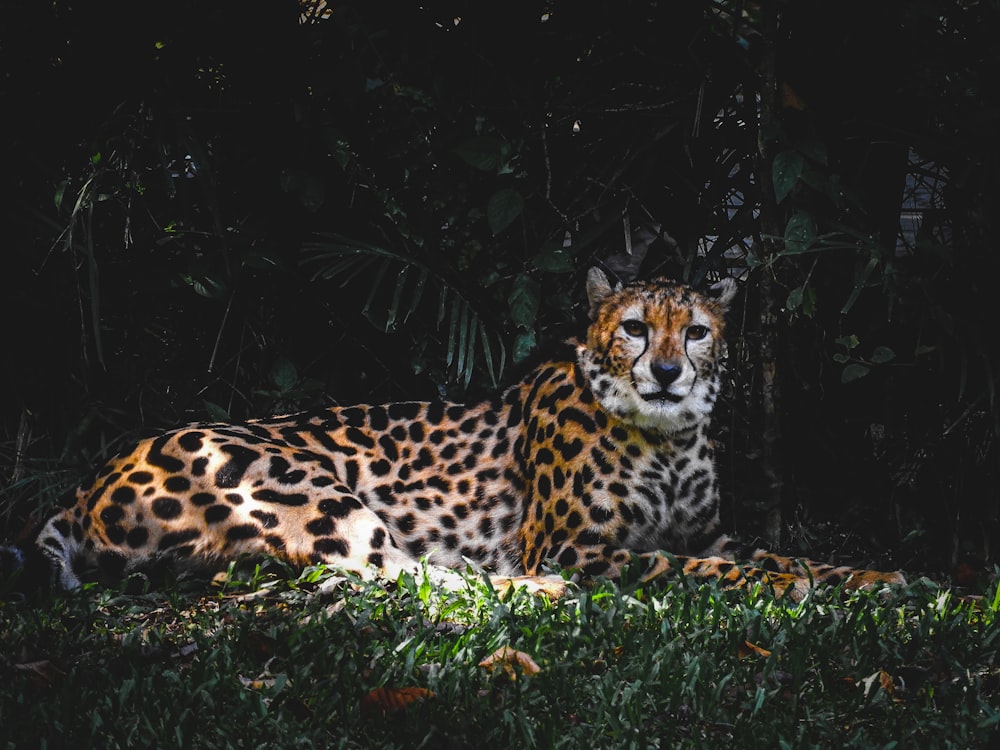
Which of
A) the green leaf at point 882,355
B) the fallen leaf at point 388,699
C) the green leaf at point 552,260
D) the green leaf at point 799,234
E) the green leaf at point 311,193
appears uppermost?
the green leaf at point 311,193

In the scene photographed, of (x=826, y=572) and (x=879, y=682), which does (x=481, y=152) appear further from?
(x=879, y=682)

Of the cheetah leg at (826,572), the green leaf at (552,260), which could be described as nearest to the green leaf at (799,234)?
the green leaf at (552,260)

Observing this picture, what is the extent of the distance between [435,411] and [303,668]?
6.73ft

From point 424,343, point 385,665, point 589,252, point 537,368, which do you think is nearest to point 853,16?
point 589,252

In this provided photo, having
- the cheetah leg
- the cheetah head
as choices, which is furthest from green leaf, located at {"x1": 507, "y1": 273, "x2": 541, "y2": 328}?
the cheetah leg

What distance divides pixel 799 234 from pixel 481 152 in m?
1.26

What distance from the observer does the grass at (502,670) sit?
2.64m

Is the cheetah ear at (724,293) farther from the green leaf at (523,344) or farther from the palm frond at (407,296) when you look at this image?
the palm frond at (407,296)

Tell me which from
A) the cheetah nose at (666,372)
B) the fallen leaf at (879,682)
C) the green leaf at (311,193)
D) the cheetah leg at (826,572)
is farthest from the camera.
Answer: the green leaf at (311,193)

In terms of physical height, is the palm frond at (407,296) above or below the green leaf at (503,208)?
below

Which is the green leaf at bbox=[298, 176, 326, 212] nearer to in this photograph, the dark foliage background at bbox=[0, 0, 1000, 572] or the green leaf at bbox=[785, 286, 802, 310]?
the dark foliage background at bbox=[0, 0, 1000, 572]

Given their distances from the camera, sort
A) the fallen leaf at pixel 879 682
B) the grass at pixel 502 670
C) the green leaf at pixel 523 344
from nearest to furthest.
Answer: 1. the grass at pixel 502 670
2. the fallen leaf at pixel 879 682
3. the green leaf at pixel 523 344

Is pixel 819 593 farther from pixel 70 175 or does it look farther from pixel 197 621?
pixel 70 175

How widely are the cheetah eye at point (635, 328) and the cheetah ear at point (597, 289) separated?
198 mm
